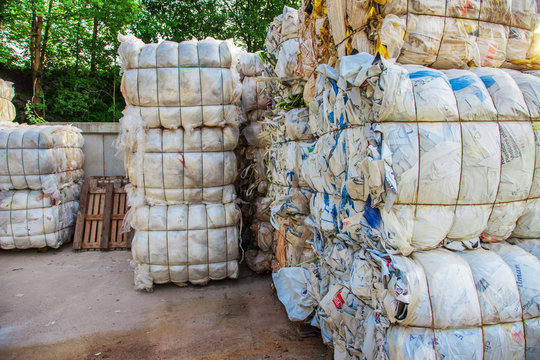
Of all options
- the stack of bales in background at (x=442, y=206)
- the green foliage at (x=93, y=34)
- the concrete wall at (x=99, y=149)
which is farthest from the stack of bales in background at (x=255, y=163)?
the green foliage at (x=93, y=34)

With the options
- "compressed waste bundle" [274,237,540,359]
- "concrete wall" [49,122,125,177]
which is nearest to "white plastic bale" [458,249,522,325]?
"compressed waste bundle" [274,237,540,359]

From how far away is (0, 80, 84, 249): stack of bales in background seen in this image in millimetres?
4973

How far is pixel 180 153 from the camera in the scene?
3.67m

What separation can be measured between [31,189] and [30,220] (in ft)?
1.50

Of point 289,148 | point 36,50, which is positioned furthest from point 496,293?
point 36,50

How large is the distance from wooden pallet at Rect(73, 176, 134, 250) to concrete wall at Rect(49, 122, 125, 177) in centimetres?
107

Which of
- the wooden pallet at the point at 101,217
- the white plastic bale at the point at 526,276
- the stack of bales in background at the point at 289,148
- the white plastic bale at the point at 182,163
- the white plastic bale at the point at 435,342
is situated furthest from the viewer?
the wooden pallet at the point at 101,217

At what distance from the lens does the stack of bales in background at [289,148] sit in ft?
9.34

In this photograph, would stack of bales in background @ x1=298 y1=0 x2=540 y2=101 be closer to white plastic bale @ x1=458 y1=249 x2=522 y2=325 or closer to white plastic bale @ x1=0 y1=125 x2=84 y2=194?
white plastic bale @ x1=458 y1=249 x2=522 y2=325

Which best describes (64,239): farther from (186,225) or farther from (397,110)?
(397,110)

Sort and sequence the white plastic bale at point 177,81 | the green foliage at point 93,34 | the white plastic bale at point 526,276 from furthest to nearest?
the green foliage at point 93,34 < the white plastic bale at point 177,81 < the white plastic bale at point 526,276

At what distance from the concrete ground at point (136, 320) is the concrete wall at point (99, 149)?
258 centimetres

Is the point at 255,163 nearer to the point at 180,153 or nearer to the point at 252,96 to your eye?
the point at 252,96

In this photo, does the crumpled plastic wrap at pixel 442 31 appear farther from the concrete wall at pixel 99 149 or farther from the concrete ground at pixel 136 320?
the concrete wall at pixel 99 149
